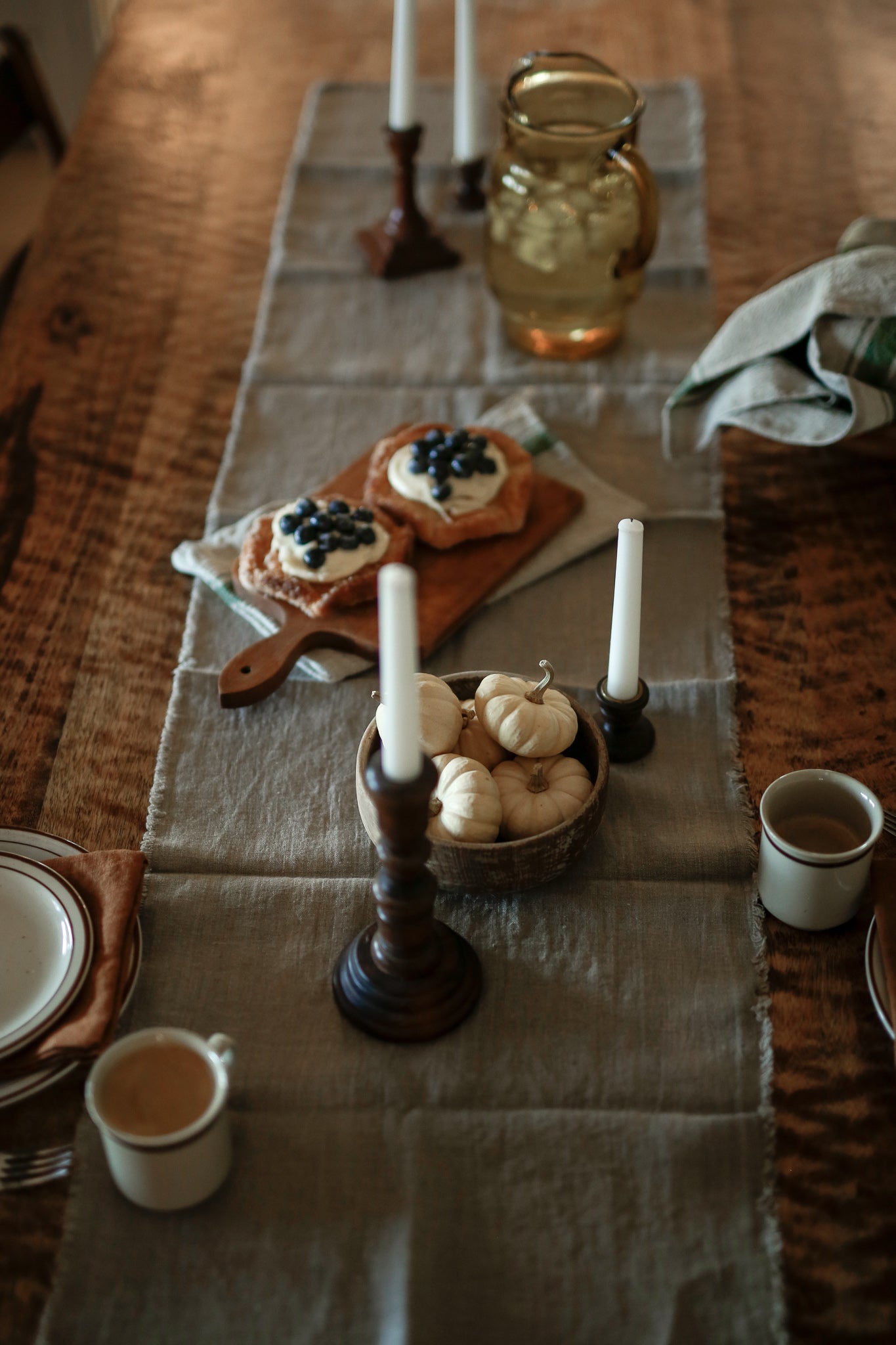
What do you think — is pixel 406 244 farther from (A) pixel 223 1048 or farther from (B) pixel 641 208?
(A) pixel 223 1048

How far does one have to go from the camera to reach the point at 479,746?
2.98 ft

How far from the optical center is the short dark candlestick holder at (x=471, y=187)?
5.42 ft

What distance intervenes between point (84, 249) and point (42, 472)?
47cm

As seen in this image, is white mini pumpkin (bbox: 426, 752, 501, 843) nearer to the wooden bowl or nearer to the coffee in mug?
the wooden bowl

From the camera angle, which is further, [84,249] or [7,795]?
[84,249]

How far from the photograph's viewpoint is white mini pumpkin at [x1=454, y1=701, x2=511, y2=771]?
907 millimetres

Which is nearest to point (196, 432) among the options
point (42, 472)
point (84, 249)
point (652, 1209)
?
point (42, 472)

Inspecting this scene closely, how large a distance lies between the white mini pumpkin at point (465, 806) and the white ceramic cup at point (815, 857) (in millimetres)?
191

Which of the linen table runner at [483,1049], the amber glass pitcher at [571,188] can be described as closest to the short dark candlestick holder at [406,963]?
the linen table runner at [483,1049]

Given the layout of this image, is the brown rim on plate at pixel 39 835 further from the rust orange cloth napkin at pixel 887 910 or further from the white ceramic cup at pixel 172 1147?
the rust orange cloth napkin at pixel 887 910

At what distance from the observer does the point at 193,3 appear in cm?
211

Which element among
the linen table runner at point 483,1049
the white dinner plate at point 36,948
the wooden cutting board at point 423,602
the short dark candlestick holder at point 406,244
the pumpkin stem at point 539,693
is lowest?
the linen table runner at point 483,1049

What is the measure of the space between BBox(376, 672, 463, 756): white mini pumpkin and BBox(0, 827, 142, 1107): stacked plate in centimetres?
25

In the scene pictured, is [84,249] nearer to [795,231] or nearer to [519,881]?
[795,231]
